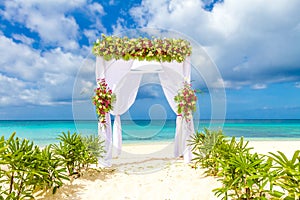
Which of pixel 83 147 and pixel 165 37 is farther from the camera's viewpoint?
pixel 165 37

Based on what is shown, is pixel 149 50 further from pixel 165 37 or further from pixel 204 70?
pixel 204 70

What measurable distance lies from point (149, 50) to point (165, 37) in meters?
0.50

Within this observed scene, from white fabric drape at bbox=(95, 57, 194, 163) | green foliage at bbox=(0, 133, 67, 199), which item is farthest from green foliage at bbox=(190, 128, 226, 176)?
green foliage at bbox=(0, 133, 67, 199)

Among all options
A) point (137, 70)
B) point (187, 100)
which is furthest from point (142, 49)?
point (187, 100)

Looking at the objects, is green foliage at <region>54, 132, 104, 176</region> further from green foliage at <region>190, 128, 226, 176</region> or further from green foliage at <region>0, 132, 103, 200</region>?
green foliage at <region>190, 128, 226, 176</region>

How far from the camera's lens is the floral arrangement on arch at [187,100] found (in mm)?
5812

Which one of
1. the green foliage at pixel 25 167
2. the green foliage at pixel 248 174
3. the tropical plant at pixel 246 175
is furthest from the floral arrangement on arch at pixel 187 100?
the green foliage at pixel 25 167

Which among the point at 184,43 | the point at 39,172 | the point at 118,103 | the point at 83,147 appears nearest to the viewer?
the point at 39,172

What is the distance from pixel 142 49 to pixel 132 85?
1450mm

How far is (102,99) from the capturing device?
18.1 ft

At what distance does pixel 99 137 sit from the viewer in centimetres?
554

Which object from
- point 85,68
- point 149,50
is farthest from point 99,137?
point 149,50

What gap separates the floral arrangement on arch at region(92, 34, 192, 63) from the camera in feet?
18.2

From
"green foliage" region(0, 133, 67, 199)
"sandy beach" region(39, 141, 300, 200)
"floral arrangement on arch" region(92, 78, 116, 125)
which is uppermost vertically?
"floral arrangement on arch" region(92, 78, 116, 125)
